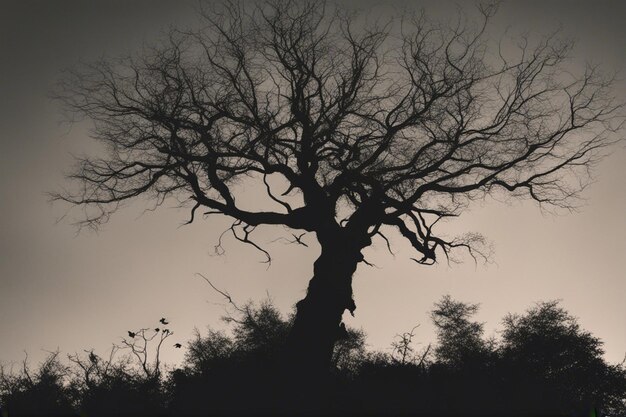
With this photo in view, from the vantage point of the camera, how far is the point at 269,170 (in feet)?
33.7

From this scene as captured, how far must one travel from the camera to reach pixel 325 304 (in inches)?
353

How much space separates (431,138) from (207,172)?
17.1 feet

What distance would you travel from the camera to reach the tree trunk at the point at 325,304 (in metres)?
8.28

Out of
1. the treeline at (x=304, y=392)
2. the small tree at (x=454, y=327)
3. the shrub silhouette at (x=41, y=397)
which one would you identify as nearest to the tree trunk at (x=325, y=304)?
the treeline at (x=304, y=392)

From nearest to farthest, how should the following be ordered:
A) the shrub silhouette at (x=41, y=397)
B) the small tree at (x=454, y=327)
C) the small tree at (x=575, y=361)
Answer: the shrub silhouette at (x=41, y=397)
the small tree at (x=575, y=361)
the small tree at (x=454, y=327)

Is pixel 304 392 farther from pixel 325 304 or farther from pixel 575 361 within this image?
pixel 575 361

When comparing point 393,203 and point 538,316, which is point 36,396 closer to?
point 393,203

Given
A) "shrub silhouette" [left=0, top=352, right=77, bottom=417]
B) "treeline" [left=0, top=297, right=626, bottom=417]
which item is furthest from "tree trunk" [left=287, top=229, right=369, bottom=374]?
"shrub silhouette" [left=0, top=352, right=77, bottom=417]

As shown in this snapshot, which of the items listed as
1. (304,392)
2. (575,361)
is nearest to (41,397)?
(304,392)

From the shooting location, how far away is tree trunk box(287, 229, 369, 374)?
828 centimetres

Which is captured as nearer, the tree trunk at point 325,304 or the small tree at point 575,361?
the tree trunk at point 325,304

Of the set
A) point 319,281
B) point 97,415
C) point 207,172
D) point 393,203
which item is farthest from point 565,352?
→ point 97,415

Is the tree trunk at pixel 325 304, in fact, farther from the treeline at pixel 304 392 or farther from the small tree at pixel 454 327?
the small tree at pixel 454 327

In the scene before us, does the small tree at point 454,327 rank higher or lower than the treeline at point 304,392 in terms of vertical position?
higher
